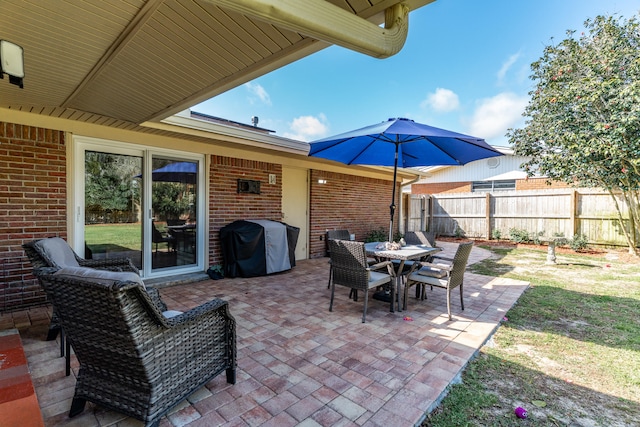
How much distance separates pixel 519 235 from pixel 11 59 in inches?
473

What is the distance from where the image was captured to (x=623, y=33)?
683cm

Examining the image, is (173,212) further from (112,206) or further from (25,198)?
(25,198)

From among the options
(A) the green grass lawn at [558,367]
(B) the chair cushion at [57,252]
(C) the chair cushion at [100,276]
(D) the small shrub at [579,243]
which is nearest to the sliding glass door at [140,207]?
(B) the chair cushion at [57,252]

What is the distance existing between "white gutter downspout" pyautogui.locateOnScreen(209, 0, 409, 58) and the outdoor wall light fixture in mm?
1864

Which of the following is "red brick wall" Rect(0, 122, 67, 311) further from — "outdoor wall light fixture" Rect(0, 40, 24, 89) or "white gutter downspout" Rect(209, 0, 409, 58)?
"white gutter downspout" Rect(209, 0, 409, 58)

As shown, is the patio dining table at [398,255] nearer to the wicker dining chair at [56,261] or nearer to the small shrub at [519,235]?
the wicker dining chair at [56,261]

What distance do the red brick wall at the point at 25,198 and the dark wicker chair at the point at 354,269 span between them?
12.1 ft

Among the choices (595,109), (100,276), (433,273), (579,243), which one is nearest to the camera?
(100,276)

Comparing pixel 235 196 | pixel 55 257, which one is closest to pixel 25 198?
pixel 55 257

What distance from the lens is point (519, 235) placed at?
32.7ft

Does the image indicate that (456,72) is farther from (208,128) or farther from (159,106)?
(159,106)

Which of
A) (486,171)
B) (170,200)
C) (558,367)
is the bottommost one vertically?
(558,367)

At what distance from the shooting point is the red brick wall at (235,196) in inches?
218

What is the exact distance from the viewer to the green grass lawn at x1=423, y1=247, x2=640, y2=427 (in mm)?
1959
